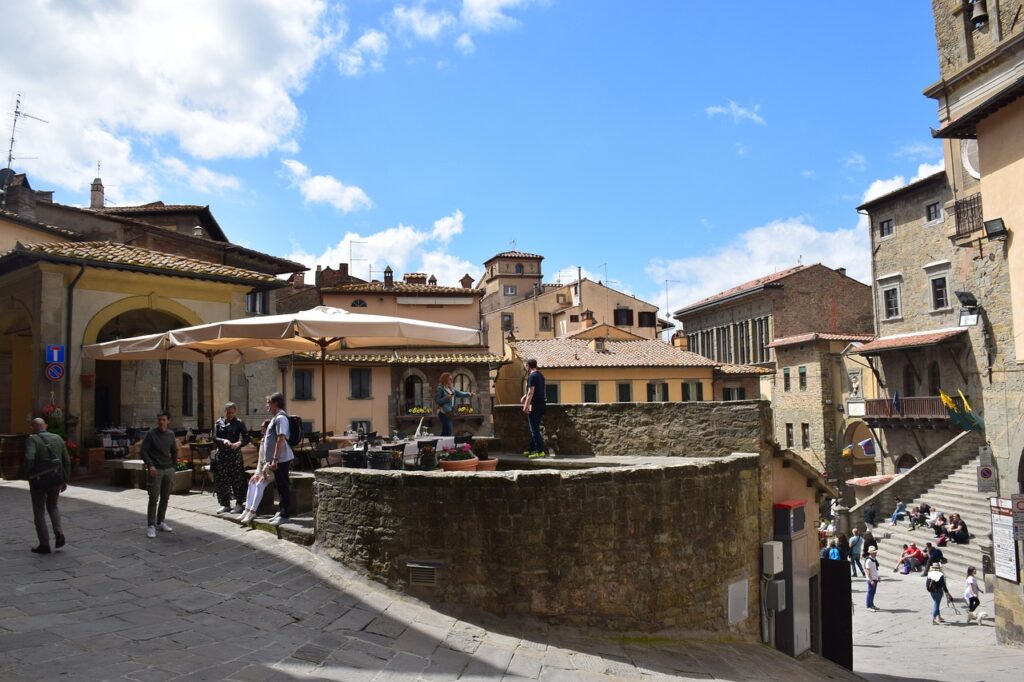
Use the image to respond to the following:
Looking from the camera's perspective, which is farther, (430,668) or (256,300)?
(256,300)

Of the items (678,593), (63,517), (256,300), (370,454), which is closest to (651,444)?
(678,593)

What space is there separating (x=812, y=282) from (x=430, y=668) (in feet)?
151

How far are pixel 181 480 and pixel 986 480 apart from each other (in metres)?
26.5

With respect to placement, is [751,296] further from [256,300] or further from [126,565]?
[126,565]

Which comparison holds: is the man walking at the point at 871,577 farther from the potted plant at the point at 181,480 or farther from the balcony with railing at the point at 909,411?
the potted plant at the point at 181,480

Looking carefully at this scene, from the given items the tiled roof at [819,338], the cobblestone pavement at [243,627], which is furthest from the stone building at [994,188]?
the cobblestone pavement at [243,627]

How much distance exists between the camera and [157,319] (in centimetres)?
2022

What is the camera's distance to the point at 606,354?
1607 inches

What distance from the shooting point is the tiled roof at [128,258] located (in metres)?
15.6

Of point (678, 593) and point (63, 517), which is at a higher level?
point (63, 517)

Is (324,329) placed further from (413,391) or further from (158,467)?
(413,391)

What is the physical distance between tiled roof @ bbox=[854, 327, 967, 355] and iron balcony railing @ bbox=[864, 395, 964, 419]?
2.48 meters

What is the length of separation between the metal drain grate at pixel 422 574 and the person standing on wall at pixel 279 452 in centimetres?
238

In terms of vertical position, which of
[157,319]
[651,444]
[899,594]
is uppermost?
[157,319]
